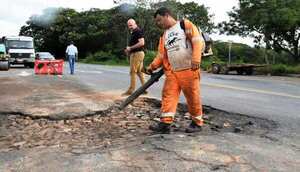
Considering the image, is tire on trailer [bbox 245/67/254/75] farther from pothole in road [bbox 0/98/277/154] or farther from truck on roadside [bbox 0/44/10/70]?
pothole in road [bbox 0/98/277/154]

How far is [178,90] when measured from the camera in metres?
6.89

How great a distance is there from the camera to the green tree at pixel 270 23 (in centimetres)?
3012

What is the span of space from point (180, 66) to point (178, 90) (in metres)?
0.34

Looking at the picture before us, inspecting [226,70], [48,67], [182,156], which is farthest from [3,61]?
[182,156]

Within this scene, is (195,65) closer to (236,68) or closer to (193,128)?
(193,128)

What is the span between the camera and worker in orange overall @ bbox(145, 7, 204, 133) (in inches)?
265

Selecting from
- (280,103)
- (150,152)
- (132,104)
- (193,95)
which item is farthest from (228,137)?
(280,103)

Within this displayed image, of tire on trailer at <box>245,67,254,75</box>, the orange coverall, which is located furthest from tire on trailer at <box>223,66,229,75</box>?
the orange coverall

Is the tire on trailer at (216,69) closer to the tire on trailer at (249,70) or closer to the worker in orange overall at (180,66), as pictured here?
the tire on trailer at (249,70)

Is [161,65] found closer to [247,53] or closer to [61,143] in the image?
[61,143]

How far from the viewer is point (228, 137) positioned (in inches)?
255

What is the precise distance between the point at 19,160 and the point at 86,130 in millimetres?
1868

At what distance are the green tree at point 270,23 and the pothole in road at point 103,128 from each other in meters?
22.2

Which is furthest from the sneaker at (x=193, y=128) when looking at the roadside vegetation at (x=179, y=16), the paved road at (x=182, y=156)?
the roadside vegetation at (x=179, y=16)
